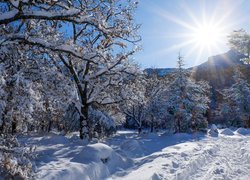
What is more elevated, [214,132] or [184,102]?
[184,102]

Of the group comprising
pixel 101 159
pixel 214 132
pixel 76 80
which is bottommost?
pixel 101 159

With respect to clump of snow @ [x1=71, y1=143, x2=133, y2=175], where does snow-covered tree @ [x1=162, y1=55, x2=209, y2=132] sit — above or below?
above

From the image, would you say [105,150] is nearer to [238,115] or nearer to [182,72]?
[182,72]

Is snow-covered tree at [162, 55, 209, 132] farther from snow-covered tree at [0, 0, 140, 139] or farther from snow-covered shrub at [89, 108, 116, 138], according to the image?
snow-covered tree at [0, 0, 140, 139]

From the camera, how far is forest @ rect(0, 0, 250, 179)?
6871 millimetres

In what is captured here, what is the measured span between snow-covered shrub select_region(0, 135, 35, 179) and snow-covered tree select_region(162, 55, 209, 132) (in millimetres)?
34769

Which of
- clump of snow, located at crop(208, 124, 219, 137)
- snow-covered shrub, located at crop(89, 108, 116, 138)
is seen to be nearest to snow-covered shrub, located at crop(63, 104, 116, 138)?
snow-covered shrub, located at crop(89, 108, 116, 138)

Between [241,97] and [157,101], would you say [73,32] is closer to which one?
[157,101]

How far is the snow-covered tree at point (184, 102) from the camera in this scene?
133 feet

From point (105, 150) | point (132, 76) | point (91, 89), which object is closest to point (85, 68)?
point (91, 89)

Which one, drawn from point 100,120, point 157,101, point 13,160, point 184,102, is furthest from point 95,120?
point 13,160

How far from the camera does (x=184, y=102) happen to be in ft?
133

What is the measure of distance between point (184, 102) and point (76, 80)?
2520cm

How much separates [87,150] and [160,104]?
1261 inches
